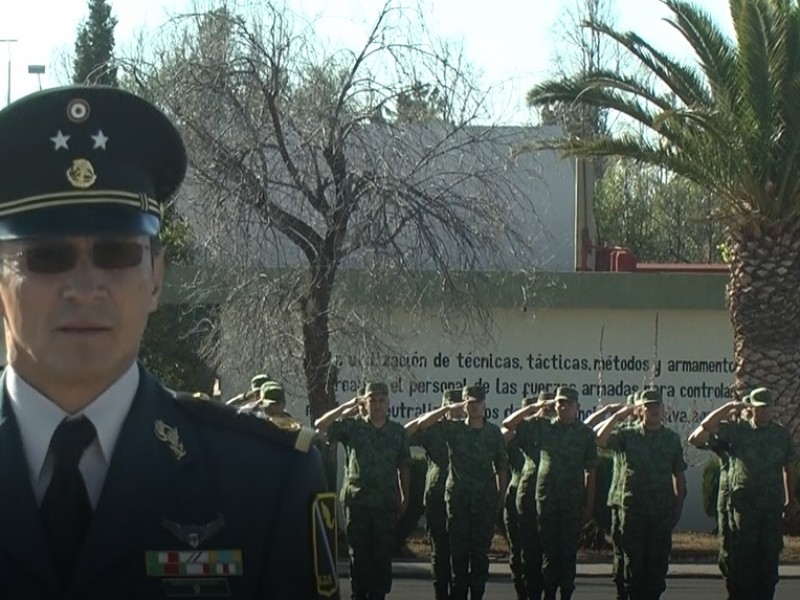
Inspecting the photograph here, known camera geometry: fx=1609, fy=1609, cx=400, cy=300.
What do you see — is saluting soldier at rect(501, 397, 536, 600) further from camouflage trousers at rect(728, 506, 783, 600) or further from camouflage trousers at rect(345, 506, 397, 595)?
camouflage trousers at rect(728, 506, 783, 600)

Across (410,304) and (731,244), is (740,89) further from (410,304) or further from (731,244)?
(410,304)

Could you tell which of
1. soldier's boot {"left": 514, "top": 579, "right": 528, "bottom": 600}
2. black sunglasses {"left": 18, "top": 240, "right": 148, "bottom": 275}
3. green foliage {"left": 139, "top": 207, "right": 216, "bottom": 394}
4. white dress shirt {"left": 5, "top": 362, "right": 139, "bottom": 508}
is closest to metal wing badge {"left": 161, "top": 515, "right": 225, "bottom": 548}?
white dress shirt {"left": 5, "top": 362, "right": 139, "bottom": 508}

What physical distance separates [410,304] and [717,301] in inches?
247

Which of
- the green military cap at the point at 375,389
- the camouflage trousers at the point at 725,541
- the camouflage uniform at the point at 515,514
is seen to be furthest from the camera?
the camouflage uniform at the point at 515,514

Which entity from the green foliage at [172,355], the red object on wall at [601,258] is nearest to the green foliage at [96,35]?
the red object on wall at [601,258]

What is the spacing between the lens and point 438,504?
14367mm

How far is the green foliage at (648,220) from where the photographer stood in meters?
44.9

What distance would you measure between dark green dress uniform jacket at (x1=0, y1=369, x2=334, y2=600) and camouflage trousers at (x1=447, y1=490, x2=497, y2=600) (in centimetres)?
1134

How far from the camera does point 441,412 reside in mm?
14273

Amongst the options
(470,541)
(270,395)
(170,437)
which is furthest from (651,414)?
(170,437)

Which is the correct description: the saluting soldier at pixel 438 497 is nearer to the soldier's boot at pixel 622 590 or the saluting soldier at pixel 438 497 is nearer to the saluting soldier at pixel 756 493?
the soldier's boot at pixel 622 590

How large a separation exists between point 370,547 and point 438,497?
101 cm

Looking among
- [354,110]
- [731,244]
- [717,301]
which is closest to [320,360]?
[354,110]

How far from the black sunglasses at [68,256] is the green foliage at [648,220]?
4204cm
